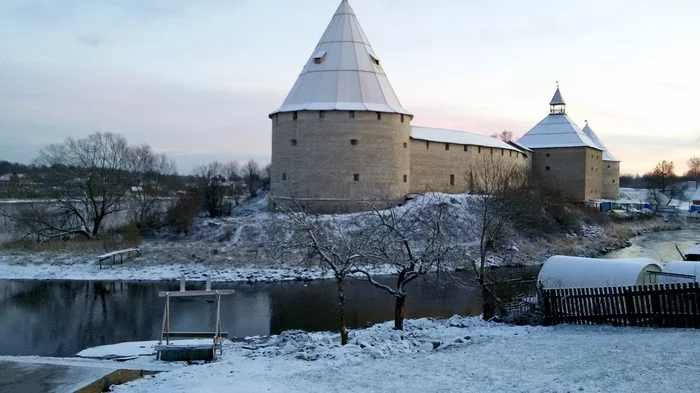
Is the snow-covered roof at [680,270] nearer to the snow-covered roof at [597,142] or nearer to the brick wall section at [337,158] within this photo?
the brick wall section at [337,158]

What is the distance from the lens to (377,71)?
27.0 m

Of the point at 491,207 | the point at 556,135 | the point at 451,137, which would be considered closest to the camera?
the point at 491,207

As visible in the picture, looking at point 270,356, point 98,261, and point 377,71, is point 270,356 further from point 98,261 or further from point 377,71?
point 377,71

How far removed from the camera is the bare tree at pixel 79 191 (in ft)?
76.7

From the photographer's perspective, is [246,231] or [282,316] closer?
[282,316]

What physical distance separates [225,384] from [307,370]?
974mm

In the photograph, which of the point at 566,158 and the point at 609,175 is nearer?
the point at 566,158

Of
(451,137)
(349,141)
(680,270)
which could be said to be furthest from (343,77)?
(680,270)

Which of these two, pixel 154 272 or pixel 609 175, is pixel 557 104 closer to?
pixel 609 175

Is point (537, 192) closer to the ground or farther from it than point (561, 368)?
farther from it

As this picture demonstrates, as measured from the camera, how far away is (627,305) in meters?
7.95

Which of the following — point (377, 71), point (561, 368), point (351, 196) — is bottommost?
point (561, 368)

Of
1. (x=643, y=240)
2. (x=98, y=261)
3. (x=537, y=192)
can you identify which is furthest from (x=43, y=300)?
(x=643, y=240)

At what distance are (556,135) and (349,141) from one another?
2068 cm
